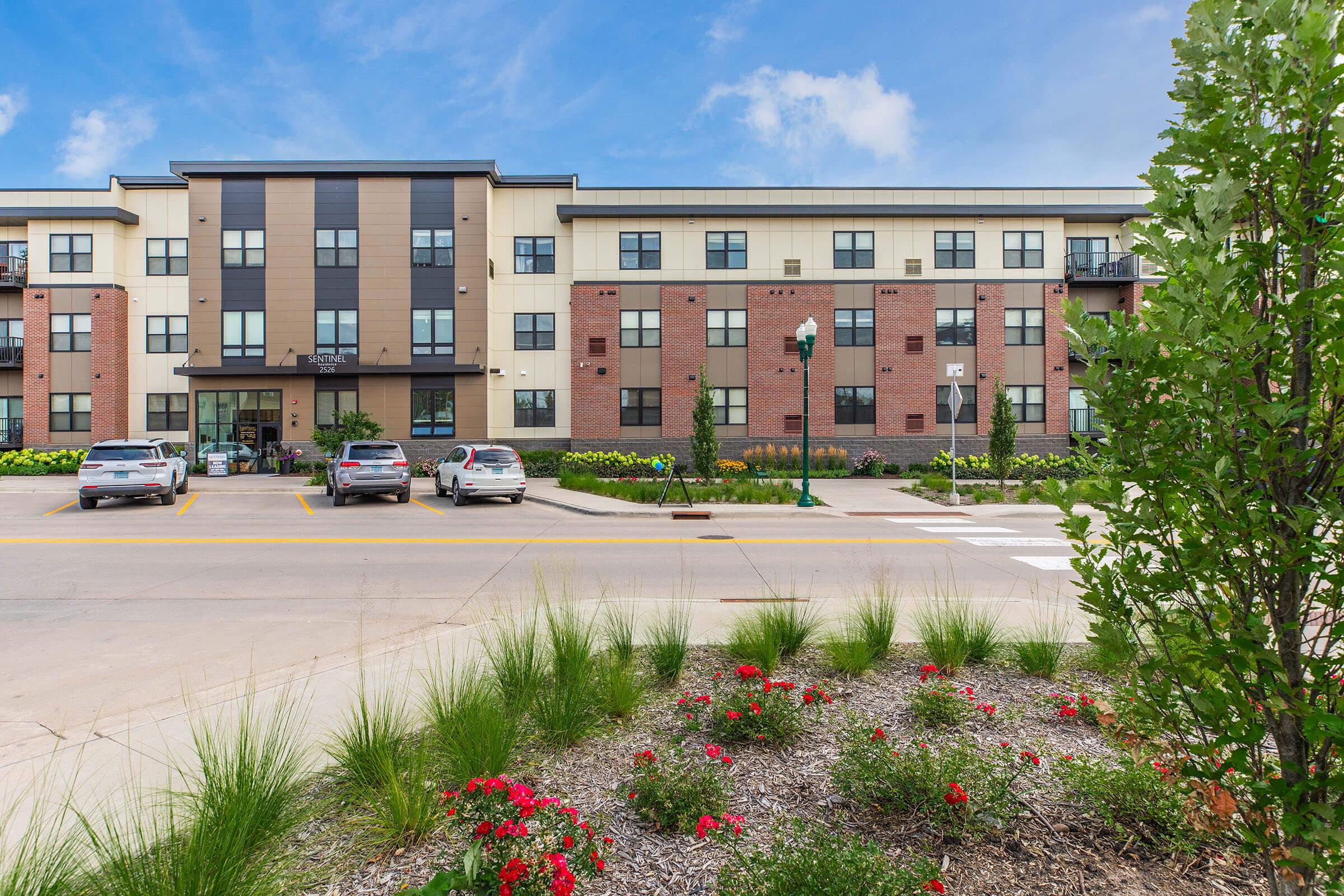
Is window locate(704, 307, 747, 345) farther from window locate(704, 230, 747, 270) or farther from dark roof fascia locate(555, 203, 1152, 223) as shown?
dark roof fascia locate(555, 203, 1152, 223)

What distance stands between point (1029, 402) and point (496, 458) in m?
26.5

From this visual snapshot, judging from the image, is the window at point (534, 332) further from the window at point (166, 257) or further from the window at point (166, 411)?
the window at point (166, 257)

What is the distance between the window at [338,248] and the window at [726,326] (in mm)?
17382

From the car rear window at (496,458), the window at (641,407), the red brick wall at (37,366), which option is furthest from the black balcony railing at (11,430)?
the window at (641,407)

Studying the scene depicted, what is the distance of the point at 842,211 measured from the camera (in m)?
32.4

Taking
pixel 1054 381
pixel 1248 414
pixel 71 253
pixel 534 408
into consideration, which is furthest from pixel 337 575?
pixel 71 253

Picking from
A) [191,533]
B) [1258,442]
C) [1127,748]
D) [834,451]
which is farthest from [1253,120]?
[834,451]

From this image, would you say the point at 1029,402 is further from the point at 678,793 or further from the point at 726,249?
the point at 678,793

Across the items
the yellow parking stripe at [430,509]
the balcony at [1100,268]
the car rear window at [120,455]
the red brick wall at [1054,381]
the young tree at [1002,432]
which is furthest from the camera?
the red brick wall at [1054,381]

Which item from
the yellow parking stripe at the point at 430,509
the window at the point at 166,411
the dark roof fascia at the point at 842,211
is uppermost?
the dark roof fascia at the point at 842,211

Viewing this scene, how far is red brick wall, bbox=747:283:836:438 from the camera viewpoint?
107 ft

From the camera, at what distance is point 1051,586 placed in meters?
8.63

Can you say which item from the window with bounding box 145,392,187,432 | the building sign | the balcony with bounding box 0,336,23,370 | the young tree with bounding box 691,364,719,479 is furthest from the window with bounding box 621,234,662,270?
the balcony with bounding box 0,336,23,370

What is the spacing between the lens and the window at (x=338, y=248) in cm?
3234
